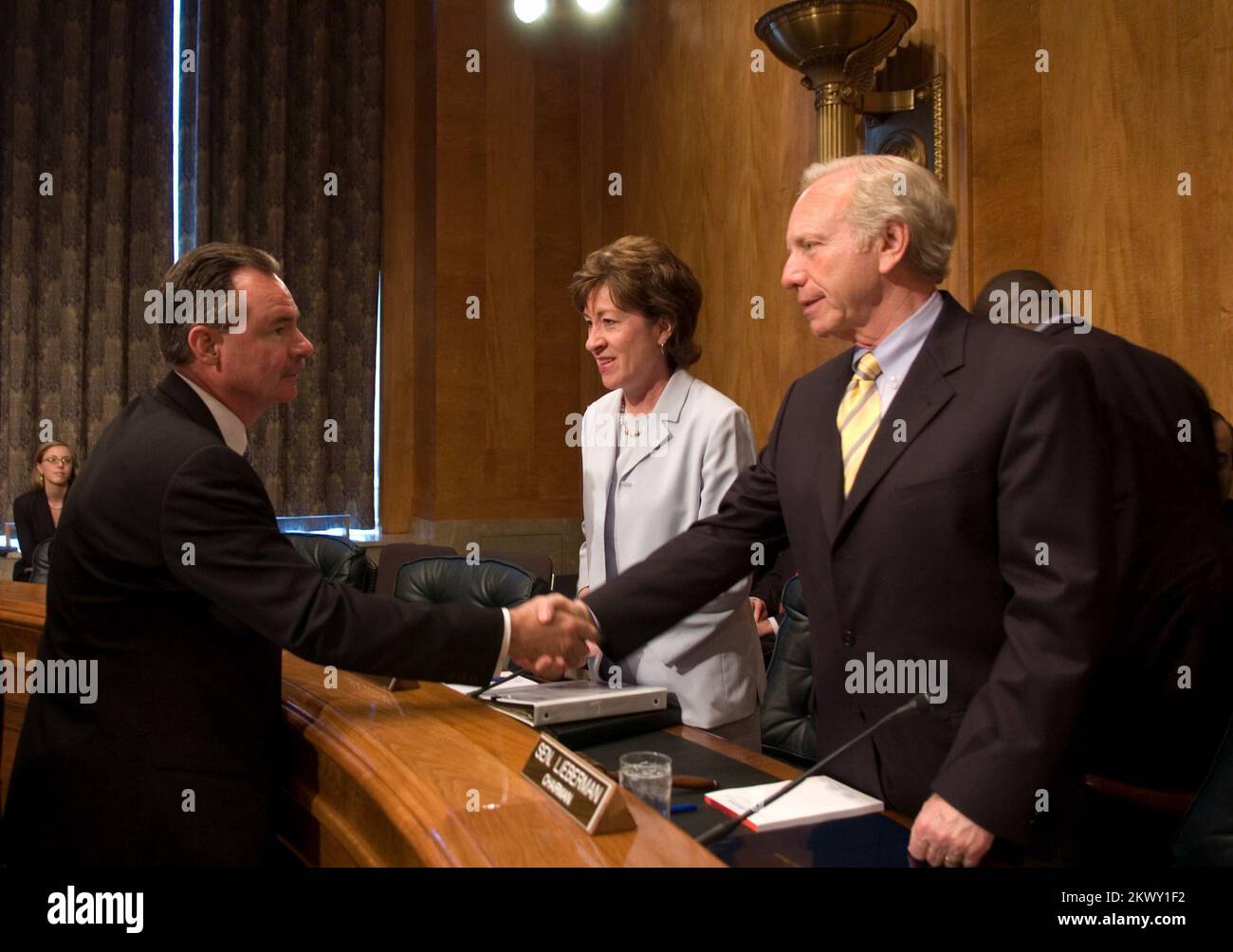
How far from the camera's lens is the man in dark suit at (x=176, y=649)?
1.76 meters

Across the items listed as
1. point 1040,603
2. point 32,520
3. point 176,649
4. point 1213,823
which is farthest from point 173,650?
point 32,520

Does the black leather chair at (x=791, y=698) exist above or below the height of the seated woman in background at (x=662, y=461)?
below

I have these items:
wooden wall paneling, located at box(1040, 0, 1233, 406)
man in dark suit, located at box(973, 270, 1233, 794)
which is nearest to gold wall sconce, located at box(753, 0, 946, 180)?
wooden wall paneling, located at box(1040, 0, 1233, 406)

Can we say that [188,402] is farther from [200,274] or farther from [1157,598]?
[1157,598]

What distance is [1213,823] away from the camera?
5.29 feet

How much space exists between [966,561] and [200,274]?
4.99 feet

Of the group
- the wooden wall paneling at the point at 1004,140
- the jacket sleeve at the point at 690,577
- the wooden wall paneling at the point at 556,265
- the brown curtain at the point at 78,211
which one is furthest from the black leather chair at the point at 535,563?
the brown curtain at the point at 78,211

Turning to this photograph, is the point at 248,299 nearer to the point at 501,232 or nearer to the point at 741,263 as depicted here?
the point at 741,263

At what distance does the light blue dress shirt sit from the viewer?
179 cm

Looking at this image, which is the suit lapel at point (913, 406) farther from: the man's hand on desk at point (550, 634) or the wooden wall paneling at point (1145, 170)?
the wooden wall paneling at point (1145, 170)

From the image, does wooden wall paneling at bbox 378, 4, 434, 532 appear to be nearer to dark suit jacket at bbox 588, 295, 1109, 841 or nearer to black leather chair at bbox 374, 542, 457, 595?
black leather chair at bbox 374, 542, 457, 595

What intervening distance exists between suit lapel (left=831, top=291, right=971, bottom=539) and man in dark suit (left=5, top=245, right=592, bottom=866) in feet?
2.47

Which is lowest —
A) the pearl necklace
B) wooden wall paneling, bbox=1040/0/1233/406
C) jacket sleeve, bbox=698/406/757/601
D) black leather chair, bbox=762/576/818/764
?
black leather chair, bbox=762/576/818/764

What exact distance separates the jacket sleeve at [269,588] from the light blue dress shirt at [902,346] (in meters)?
0.89
